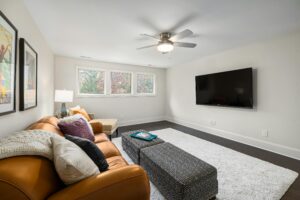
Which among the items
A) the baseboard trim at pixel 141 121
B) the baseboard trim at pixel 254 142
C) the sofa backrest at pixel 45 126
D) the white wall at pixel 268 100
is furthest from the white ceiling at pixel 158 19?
the baseboard trim at pixel 141 121

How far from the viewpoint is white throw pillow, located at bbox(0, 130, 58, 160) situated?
0.80m

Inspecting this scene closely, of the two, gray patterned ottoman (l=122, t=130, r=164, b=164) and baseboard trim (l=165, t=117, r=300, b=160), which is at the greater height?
gray patterned ottoman (l=122, t=130, r=164, b=164)

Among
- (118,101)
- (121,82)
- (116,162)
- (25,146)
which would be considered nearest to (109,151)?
(116,162)

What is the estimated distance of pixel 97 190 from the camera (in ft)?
2.81

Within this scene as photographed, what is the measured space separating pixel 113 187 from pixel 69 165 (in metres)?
0.31

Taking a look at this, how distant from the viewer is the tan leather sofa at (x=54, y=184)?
0.67m

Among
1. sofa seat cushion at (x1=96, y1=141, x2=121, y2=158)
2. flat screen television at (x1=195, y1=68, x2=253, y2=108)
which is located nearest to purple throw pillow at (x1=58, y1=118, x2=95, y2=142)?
sofa seat cushion at (x1=96, y1=141, x2=121, y2=158)

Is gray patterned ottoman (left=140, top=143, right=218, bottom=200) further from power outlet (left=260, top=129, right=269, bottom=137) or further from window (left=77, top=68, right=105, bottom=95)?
window (left=77, top=68, right=105, bottom=95)

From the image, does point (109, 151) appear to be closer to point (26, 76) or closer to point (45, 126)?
point (45, 126)

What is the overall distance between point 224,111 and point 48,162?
3.78 m

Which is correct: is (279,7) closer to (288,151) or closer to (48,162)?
→ (288,151)

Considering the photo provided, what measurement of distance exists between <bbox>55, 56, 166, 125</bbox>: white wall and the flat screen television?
1.91m

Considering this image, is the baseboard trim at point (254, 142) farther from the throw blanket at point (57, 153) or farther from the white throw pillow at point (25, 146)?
the white throw pillow at point (25, 146)

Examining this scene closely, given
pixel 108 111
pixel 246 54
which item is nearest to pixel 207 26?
pixel 246 54
